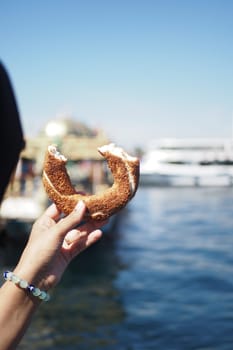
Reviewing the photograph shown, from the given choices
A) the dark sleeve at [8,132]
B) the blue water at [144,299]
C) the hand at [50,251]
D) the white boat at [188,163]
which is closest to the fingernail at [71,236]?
the hand at [50,251]

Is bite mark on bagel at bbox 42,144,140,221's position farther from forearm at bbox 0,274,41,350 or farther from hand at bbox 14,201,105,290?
forearm at bbox 0,274,41,350

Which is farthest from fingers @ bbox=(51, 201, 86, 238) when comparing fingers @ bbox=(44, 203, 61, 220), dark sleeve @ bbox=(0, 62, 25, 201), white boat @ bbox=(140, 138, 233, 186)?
white boat @ bbox=(140, 138, 233, 186)

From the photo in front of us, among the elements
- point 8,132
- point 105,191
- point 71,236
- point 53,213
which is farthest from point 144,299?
point 8,132

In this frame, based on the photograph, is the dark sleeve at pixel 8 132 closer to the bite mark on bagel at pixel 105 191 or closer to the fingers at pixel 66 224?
the fingers at pixel 66 224

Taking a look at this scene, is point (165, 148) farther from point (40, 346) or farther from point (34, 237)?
point (34, 237)

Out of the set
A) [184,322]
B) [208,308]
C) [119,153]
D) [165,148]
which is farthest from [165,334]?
[165,148]

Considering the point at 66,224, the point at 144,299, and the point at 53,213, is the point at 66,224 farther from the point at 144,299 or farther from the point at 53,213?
the point at 144,299
